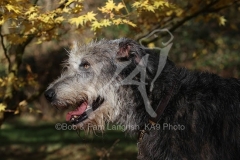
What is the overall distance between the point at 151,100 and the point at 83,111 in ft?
2.63

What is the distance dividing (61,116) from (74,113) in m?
7.84

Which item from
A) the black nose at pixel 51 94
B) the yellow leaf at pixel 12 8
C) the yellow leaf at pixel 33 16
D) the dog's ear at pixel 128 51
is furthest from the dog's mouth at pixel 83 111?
the yellow leaf at pixel 12 8

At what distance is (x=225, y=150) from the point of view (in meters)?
4.12

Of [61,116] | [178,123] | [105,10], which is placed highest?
[105,10]

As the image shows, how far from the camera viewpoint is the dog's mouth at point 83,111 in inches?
184

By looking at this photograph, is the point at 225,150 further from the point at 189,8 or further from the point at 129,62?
the point at 189,8

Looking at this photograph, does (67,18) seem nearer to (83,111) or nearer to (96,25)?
(96,25)

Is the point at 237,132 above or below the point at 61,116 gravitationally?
above

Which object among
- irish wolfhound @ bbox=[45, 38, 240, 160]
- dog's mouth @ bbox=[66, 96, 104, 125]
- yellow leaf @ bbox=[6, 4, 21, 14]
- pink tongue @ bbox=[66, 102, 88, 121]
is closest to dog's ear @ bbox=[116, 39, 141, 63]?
irish wolfhound @ bbox=[45, 38, 240, 160]

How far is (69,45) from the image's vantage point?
6824 millimetres

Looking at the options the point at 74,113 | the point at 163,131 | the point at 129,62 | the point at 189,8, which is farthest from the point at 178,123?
the point at 189,8

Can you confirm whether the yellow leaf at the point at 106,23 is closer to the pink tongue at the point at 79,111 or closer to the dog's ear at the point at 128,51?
→ the dog's ear at the point at 128,51

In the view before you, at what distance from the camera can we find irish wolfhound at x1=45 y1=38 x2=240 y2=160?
13.5 feet

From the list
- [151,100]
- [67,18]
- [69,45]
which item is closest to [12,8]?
[67,18]
